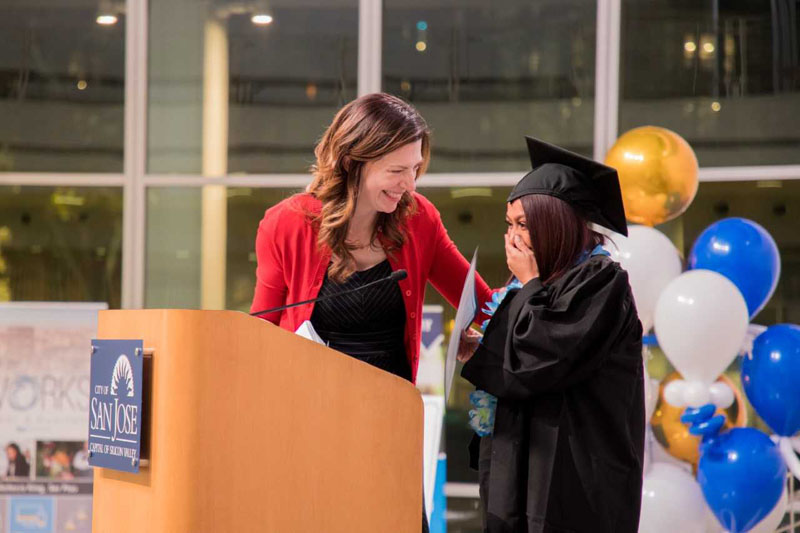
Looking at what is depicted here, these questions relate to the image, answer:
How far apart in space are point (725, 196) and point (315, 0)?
321 centimetres

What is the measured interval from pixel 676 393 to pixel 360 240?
2.60 meters

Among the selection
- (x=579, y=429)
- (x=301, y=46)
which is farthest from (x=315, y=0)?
(x=579, y=429)

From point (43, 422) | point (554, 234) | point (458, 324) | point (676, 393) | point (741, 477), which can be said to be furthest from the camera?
point (43, 422)

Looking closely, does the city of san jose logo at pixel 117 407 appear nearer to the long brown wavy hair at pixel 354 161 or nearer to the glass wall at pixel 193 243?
the long brown wavy hair at pixel 354 161

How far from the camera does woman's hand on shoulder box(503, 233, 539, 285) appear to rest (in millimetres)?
2574

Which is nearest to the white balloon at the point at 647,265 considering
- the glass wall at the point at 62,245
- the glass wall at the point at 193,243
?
the glass wall at the point at 193,243

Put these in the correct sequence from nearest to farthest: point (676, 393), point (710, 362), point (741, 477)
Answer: point (741, 477) < point (710, 362) < point (676, 393)

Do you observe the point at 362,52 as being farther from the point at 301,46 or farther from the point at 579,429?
the point at 579,429

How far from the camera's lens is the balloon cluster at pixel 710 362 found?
455 cm

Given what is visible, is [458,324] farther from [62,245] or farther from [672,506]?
[62,245]

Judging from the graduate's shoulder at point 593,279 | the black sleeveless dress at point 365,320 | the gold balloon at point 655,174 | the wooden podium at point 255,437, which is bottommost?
the wooden podium at point 255,437

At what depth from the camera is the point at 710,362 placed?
4641 millimetres

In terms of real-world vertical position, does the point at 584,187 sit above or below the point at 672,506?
above

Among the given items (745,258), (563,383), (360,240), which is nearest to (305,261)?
(360,240)
